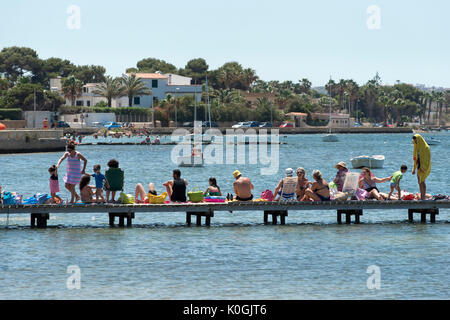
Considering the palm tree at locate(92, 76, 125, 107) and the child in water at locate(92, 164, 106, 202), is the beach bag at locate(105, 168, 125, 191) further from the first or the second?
the palm tree at locate(92, 76, 125, 107)

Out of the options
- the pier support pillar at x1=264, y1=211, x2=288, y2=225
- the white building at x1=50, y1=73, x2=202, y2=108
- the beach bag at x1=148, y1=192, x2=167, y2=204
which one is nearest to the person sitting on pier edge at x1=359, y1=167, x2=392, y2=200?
the pier support pillar at x1=264, y1=211, x2=288, y2=225

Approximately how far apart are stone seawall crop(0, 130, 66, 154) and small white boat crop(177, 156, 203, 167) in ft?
58.3

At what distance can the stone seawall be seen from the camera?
78125mm

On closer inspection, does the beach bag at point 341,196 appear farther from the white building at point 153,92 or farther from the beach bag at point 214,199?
the white building at point 153,92

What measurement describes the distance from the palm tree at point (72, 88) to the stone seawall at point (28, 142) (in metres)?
63.0

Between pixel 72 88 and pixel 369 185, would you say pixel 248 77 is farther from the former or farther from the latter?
pixel 369 185

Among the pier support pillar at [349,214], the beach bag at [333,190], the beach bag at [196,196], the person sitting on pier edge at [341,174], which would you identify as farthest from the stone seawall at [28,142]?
the person sitting on pier edge at [341,174]

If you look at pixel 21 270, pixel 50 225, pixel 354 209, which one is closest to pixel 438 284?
pixel 354 209

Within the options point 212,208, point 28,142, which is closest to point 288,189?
point 212,208

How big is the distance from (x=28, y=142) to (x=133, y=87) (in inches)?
2673

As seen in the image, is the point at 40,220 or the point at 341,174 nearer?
the point at 341,174

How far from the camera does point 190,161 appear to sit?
71.3m
